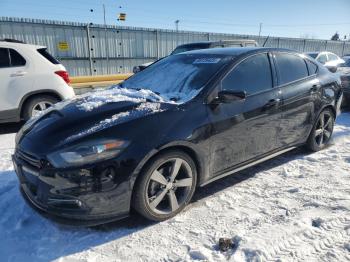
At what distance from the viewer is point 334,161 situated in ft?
14.6

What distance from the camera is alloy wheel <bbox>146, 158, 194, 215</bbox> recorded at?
296 centimetres

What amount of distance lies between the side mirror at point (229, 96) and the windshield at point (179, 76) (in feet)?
0.75

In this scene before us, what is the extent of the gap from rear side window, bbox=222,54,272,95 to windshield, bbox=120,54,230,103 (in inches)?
7.2

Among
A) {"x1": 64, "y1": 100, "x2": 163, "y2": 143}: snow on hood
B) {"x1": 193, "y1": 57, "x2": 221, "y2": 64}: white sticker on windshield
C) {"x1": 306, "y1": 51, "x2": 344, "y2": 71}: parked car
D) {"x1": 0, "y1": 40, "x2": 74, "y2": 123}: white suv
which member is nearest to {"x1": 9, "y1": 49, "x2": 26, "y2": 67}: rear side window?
{"x1": 0, "y1": 40, "x2": 74, "y2": 123}: white suv

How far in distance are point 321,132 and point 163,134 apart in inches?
123

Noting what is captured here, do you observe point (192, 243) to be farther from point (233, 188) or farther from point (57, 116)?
point (57, 116)

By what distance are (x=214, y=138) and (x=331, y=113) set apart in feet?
9.03

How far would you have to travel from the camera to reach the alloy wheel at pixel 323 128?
15.8 ft

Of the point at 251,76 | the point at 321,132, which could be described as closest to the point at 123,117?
the point at 251,76

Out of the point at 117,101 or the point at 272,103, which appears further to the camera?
the point at 272,103

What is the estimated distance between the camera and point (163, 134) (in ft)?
9.40

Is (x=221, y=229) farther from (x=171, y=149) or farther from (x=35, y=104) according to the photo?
(x=35, y=104)

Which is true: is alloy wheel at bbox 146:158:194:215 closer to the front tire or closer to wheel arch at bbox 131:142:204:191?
the front tire

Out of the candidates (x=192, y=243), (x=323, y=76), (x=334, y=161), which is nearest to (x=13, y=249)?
(x=192, y=243)
